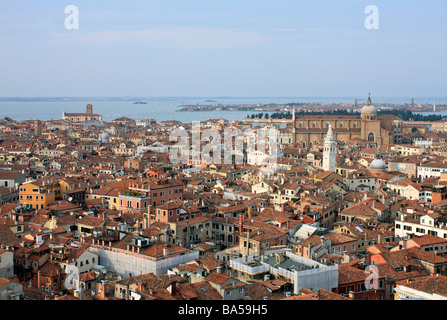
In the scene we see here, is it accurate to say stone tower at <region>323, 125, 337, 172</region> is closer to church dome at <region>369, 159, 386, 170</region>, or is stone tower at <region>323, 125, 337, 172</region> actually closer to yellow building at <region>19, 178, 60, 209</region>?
church dome at <region>369, 159, 386, 170</region>

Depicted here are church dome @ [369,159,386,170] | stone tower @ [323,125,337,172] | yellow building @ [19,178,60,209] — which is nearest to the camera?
yellow building @ [19,178,60,209]

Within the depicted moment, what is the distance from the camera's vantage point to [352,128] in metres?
36.7

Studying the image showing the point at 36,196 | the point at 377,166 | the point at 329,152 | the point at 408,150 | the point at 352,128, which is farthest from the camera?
the point at 352,128

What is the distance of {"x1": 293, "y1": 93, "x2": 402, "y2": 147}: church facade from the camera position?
3469 centimetres

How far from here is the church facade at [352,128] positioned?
34.7 meters

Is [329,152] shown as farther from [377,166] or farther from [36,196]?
[36,196]

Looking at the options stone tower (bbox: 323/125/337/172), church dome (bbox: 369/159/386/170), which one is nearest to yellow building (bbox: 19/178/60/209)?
stone tower (bbox: 323/125/337/172)

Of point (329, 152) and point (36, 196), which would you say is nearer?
point (36, 196)

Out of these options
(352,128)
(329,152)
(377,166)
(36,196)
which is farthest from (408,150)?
(36,196)

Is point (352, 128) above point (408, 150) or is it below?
above

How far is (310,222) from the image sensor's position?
33.7ft

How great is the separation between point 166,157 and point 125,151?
223 inches

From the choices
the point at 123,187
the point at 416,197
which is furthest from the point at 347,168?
the point at 123,187
